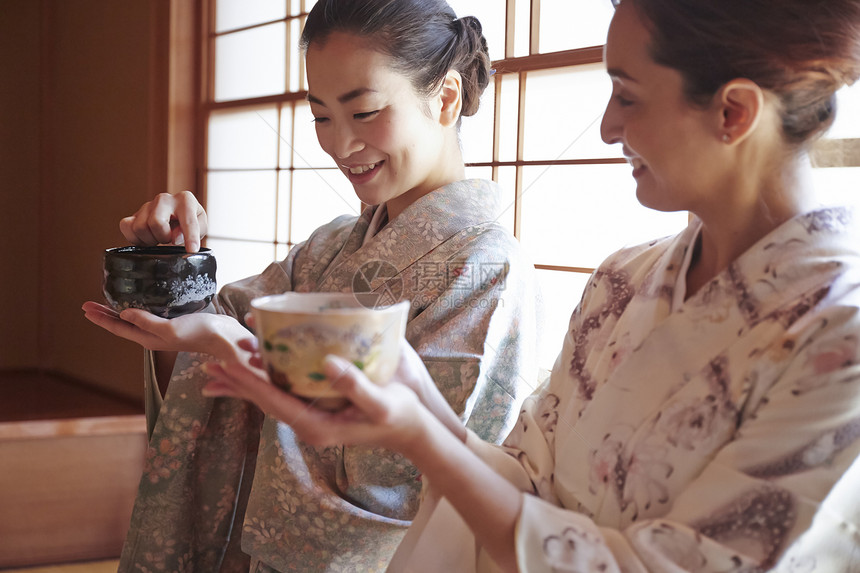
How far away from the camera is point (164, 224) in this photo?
1.30m

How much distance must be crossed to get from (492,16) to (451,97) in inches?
22.0

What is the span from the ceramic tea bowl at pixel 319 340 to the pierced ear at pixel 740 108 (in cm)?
34

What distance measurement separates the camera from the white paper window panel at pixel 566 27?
1501mm

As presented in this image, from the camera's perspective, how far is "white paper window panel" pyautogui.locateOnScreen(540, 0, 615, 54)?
1.50 m

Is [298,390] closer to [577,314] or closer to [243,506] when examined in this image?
[577,314]

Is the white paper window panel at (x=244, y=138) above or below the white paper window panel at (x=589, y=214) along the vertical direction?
above

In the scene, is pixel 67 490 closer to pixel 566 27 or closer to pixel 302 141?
pixel 302 141

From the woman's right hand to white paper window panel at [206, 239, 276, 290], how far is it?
4.66 feet

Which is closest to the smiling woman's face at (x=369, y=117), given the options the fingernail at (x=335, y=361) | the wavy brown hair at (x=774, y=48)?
the wavy brown hair at (x=774, y=48)

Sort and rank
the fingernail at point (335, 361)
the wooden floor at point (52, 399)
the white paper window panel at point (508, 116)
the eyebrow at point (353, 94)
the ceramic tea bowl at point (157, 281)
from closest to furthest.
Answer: the fingernail at point (335, 361)
the ceramic tea bowl at point (157, 281)
the eyebrow at point (353, 94)
the white paper window panel at point (508, 116)
the wooden floor at point (52, 399)

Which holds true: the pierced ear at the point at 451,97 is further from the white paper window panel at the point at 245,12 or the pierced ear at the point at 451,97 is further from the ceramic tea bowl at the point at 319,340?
the white paper window panel at the point at 245,12

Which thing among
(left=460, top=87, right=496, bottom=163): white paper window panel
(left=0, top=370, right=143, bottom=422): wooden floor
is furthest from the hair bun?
(left=0, top=370, right=143, bottom=422): wooden floor

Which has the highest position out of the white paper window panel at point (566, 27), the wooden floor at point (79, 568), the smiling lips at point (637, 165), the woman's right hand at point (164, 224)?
the white paper window panel at point (566, 27)

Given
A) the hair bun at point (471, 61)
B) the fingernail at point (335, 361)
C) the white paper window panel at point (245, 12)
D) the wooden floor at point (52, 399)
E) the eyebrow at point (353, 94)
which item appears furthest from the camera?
the wooden floor at point (52, 399)
